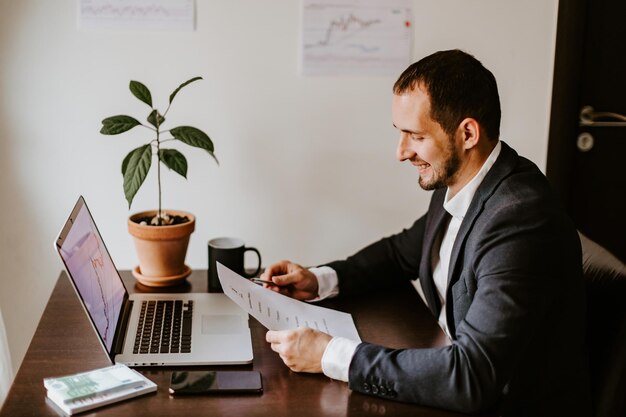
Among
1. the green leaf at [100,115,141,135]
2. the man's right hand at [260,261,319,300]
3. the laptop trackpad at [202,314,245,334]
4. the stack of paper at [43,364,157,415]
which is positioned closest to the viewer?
the stack of paper at [43,364,157,415]

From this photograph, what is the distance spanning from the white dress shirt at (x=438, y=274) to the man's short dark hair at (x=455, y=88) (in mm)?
105

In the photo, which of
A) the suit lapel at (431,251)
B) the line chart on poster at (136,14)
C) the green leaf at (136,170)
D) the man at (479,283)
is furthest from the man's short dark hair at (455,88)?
the line chart on poster at (136,14)

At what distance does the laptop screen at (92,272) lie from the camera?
4.13ft

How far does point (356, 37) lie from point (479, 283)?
1.08m

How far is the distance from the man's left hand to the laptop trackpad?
0.18 metres

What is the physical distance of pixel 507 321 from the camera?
1240mm

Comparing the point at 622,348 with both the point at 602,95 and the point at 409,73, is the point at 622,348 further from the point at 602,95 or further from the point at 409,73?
the point at 602,95

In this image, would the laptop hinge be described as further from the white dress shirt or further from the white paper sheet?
the white dress shirt

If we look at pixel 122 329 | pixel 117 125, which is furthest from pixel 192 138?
pixel 122 329

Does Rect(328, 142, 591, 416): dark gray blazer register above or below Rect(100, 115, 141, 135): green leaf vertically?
below

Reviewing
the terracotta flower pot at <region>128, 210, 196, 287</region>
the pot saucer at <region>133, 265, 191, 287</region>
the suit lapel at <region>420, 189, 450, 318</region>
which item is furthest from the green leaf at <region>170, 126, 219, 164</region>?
the suit lapel at <region>420, 189, 450, 318</region>

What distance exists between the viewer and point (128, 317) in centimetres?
153

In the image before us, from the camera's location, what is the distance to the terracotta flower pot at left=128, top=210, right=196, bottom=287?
170 centimetres

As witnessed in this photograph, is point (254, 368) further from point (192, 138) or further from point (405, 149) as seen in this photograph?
point (192, 138)
